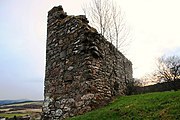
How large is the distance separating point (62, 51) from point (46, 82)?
5.16ft

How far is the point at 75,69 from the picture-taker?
10.0 meters

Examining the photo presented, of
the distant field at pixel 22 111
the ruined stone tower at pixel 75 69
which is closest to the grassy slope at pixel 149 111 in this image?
the ruined stone tower at pixel 75 69

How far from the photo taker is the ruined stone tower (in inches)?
377

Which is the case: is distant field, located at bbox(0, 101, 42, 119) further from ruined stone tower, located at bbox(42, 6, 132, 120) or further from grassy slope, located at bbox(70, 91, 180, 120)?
grassy slope, located at bbox(70, 91, 180, 120)

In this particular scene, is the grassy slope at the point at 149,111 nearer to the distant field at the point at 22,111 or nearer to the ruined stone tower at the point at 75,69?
the ruined stone tower at the point at 75,69

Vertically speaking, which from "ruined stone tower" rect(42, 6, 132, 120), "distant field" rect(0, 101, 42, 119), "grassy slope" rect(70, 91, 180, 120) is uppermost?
"ruined stone tower" rect(42, 6, 132, 120)

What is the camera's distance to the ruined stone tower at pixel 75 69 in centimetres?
958

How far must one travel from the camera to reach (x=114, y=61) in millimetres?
11992

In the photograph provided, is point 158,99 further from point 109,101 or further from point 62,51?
point 62,51

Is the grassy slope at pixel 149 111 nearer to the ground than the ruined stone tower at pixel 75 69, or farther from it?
nearer to the ground

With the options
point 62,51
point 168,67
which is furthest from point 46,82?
point 168,67

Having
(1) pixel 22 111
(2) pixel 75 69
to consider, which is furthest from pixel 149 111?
(1) pixel 22 111

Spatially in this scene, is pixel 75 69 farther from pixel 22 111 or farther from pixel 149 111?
pixel 22 111

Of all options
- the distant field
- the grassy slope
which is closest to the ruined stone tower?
the grassy slope
